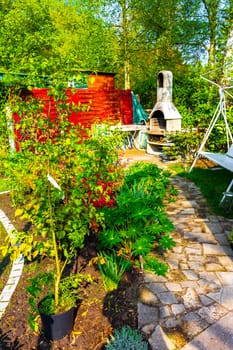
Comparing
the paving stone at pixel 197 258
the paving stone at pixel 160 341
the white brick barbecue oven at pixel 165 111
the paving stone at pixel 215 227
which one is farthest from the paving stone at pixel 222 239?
the white brick barbecue oven at pixel 165 111

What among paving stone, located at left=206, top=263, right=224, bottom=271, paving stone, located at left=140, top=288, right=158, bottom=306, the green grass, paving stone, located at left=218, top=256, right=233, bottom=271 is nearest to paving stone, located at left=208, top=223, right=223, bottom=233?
the green grass

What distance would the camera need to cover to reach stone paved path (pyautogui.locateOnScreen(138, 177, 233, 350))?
7.32 ft

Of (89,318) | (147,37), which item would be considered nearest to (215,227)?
(89,318)

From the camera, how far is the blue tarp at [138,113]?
42.9 feet

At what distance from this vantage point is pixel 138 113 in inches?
521

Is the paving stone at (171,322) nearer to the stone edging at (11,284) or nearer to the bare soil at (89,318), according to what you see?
the bare soil at (89,318)

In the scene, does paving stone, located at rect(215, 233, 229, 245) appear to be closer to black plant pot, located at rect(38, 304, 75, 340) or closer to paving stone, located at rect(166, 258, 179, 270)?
paving stone, located at rect(166, 258, 179, 270)

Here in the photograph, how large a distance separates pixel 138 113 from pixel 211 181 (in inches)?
296

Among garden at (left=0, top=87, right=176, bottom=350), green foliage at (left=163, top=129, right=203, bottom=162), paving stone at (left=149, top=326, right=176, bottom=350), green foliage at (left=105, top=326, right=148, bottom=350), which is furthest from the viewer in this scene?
green foliage at (left=163, top=129, right=203, bottom=162)

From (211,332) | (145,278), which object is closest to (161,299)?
(145,278)

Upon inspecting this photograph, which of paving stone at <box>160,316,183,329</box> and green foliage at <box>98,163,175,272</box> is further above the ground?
green foliage at <box>98,163,175,272</box>

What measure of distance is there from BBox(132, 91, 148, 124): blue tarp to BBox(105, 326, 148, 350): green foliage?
1155 cm

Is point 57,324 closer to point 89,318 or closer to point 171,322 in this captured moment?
point 89,318

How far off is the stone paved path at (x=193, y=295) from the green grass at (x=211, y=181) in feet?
2.49
